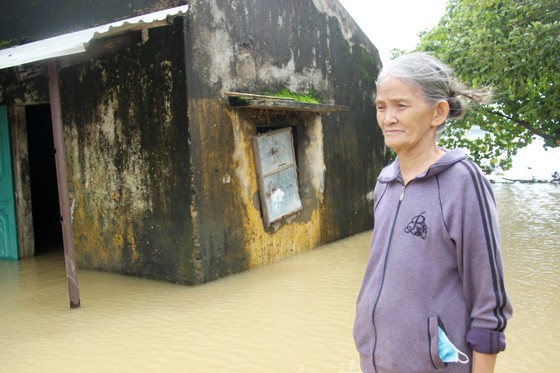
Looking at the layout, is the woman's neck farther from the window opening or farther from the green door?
the green door

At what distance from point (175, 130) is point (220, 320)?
2.24 m

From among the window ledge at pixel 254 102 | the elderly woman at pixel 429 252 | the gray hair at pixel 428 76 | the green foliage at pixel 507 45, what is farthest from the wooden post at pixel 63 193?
the green foliage at pixel 507 45

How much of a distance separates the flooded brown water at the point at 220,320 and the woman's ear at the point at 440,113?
2.51m

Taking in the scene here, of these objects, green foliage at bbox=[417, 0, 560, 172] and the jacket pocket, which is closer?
the jacket pocket

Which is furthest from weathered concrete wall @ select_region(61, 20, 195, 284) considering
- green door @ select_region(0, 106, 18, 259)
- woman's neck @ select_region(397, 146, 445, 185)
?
woman's neck @ select_region(397, 146, 445, 185)

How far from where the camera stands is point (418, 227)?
1584 mm

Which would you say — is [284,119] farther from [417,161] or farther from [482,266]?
[482,266]

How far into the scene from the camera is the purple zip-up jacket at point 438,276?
1.49 meters

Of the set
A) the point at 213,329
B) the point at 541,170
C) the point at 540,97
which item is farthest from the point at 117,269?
the point at 541,170

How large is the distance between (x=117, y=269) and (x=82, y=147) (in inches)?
65.2

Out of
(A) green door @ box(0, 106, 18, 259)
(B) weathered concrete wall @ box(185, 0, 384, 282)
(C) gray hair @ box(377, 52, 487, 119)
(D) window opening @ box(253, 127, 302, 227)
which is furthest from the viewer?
(A) green door @ box(0, 106, 18, 259)

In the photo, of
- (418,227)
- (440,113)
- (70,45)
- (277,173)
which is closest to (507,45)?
(277,173)

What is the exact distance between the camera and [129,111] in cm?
614

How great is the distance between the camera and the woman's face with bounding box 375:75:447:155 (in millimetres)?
1673
